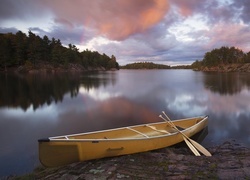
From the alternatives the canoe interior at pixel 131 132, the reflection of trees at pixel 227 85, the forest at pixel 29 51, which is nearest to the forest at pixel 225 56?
the reflection of trees at pixel 227 85

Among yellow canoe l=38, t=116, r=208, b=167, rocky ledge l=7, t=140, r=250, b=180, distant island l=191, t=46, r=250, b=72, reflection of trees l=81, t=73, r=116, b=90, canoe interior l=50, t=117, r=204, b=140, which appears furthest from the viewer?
distant island l=191, t=46, r=250, b=72

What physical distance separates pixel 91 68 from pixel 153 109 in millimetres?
115031

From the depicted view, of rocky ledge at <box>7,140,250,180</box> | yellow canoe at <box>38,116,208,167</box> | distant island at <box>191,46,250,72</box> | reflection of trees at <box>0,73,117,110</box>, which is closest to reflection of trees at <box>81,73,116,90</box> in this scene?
reflection of trees at <box>0,73,117,110</box>

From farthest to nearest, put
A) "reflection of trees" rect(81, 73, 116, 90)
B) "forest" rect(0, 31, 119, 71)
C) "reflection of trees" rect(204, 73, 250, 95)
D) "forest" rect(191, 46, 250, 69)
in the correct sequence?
"forest" rect(191, 46, 250, 69)
"forest" rect(0, 31, 119, 71)
"reflection of trees" rect(81, 73, 116, 90)
"reflection of trees" rect(204, 73, 250, 95)

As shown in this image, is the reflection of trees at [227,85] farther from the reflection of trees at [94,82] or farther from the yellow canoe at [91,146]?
the yellow canoe at [91,146]

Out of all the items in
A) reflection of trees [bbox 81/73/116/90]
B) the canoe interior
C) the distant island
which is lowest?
the canoe interior

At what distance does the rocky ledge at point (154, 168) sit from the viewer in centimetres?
515

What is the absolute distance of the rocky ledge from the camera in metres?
5.15

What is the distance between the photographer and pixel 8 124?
1180 centimetres

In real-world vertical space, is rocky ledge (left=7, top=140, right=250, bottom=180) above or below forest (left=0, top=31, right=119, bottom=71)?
below

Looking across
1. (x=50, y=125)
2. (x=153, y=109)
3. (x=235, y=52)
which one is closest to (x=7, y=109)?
(x=50, y=125)

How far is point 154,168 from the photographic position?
5613 millimetres

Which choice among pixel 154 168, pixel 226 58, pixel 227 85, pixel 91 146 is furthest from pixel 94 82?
pixel 226 58

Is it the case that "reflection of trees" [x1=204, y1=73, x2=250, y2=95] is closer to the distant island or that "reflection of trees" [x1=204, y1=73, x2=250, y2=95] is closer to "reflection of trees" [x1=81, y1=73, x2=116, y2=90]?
"reflection of trees" [x1=81, y1=73, x2=116, y2=90]
